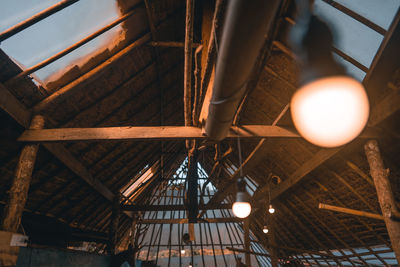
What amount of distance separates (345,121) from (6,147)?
498cm

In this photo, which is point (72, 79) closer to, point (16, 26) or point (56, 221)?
point (16, 26)

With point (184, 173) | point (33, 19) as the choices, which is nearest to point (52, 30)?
point (33, 19)

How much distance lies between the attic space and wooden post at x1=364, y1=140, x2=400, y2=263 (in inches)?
0.7

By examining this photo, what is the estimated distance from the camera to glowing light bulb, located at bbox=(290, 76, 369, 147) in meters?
0.83

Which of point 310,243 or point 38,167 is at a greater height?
point 38,167

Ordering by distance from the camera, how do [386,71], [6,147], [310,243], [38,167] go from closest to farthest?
[386,71] < [6,147] < [38,167] < [310,243]

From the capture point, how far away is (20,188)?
3393 millimetres

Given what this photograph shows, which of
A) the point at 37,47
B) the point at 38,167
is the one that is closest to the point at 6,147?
the point at 38,167

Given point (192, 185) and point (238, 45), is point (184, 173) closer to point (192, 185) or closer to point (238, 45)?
point (192, 185)

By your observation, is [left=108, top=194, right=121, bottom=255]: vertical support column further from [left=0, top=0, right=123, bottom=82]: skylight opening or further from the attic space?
[left=0, top=0, right=123, bottom=82]: skylight opening

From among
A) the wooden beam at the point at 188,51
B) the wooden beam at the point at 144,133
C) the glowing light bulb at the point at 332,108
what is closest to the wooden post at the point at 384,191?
the wooden beam at the point at 144,133

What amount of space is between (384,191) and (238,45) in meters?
3.44

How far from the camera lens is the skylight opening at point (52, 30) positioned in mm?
2730

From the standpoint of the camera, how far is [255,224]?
1175cm
